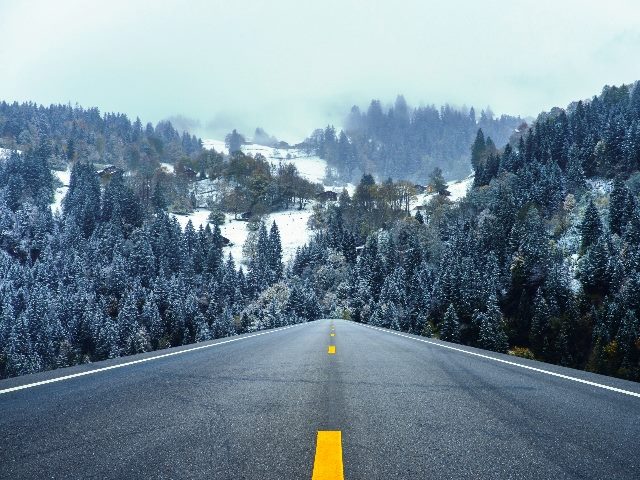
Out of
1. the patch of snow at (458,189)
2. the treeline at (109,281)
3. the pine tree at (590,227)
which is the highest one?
the patch of snow at (458,189)

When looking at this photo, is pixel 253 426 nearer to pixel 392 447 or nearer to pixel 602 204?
pixel 392 447

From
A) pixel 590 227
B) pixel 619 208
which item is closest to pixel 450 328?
pixel 590 227

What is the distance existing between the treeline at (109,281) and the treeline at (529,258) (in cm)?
1807

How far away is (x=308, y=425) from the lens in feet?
12.3

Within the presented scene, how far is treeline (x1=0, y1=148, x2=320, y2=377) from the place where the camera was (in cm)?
7312

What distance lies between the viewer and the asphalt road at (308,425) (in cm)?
285

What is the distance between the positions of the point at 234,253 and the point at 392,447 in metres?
143

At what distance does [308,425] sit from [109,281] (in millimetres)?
111291

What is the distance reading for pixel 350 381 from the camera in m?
5.96

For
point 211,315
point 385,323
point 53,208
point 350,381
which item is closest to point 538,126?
point 385,323

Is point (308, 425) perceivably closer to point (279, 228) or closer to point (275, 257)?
point (275, 257)

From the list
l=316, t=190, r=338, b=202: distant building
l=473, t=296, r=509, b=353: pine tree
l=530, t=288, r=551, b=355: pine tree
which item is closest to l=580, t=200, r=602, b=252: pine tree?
l=530, t=288, r=551, b=355: pine tree

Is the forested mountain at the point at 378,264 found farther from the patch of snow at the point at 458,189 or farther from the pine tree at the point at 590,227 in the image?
the patch of snow at the point at 458,189

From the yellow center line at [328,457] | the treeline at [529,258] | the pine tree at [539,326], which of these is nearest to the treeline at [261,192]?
the treeline at [529,258]
